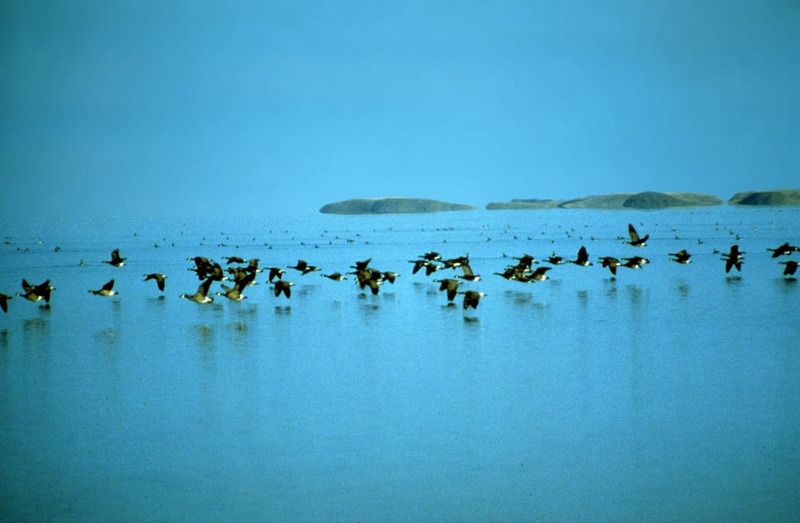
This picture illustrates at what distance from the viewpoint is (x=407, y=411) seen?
12.2 metres

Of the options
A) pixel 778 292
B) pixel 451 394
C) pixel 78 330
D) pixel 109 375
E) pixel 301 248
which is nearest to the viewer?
pixel 451 394

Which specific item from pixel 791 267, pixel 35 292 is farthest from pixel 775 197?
pixel 35 292

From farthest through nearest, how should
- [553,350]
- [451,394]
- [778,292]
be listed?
1. [778,292]
2. [553,350]
3. [451,394]

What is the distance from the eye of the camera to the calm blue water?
9203mm

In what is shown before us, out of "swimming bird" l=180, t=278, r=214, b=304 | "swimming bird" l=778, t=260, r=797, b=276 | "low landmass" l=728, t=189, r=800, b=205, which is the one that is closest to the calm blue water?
"swimming bird" l=180, t=278, r=214, b=304

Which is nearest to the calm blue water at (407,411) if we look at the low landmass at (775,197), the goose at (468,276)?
the goose at (468,276)

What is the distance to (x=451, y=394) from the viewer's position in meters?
13.1

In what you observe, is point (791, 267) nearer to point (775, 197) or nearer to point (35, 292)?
point (35, 292)

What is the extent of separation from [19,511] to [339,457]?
3.24 metres

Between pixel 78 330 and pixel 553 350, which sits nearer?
pixel 553 350

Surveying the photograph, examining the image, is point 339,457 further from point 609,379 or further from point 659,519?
point 609,379

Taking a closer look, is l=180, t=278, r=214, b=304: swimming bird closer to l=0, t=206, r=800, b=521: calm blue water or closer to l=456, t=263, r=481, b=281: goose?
l=0, t=206, r=800, b=521: calm blue water

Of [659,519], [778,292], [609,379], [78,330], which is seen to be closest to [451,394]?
[609,379]

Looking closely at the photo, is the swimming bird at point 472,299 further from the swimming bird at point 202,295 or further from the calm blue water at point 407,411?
the swimming bird at point 202,295
